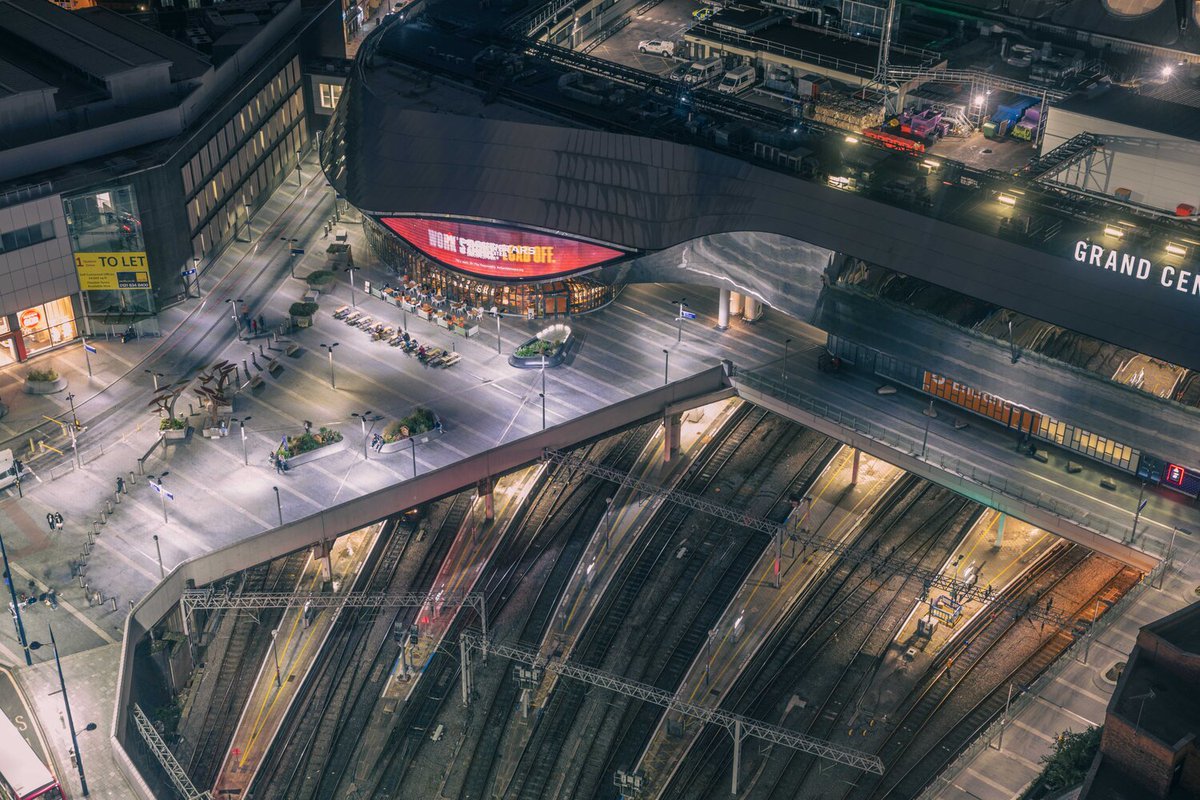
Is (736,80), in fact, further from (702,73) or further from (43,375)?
(43,375)

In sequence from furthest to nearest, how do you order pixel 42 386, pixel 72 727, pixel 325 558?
pixel 42 386
pixel 325 558
pixel 72 727

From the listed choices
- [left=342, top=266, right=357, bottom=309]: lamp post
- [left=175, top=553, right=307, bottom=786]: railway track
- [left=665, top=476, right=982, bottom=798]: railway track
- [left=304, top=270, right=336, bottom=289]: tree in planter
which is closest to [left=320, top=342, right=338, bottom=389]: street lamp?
[left=342, top=266, right=357, bottom=309]: lamp post

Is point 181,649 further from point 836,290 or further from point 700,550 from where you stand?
point 836,290

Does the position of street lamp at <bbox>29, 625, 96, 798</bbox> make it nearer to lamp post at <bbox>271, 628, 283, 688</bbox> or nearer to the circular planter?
lamp post at <bbox>271, 628, 283, 688</bbox>

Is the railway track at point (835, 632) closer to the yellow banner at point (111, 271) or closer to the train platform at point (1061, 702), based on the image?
the train platform at point (1061, 702)

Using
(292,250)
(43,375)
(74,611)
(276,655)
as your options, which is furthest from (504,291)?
(74,611)

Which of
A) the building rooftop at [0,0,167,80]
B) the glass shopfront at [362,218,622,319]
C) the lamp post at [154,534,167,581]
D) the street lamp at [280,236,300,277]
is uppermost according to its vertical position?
the building rooftop at [0,0,167,80]

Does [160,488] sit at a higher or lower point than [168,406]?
lower
